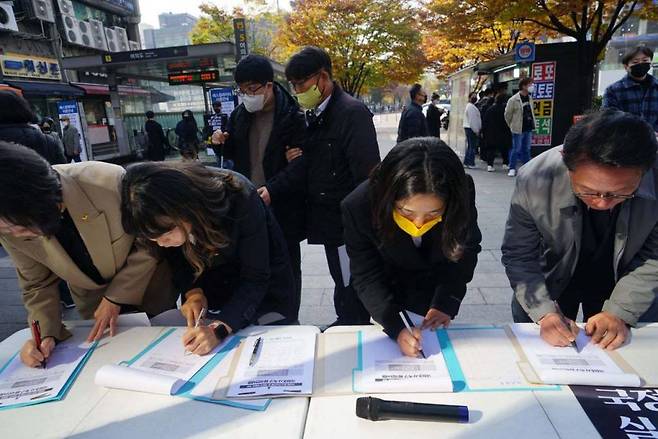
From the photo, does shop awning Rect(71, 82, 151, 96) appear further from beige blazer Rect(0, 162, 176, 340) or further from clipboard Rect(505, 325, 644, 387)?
clipboard Rect(505, 325, 644, 387)

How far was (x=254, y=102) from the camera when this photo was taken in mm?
2434

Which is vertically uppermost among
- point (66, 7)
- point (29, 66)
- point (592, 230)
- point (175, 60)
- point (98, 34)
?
point (66, 7)

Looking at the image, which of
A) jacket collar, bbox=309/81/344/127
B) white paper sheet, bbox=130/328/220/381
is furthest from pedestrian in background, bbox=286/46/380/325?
white paper sheet, bbox=130/328/220/381

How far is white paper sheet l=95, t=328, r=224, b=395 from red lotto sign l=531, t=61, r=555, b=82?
23.4 feet

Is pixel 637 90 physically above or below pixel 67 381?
above

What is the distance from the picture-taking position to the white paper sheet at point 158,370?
1.18 metres

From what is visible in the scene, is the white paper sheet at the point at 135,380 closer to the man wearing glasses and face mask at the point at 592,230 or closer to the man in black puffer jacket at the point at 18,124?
the man wearing glasses and face mask at the point at 592,230

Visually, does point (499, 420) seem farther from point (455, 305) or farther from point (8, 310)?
point (8, 310)

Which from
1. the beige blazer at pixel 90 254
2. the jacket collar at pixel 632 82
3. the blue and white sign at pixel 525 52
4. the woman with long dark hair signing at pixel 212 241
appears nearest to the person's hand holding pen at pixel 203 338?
the woman with long dark hair signing at pixel 212 241

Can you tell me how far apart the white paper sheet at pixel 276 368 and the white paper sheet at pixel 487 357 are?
0.42 m

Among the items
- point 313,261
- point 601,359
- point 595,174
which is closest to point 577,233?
point 595,174

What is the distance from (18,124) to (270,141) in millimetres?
2021

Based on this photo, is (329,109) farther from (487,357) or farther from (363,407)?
(363,407)

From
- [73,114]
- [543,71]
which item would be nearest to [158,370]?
[543,71]
